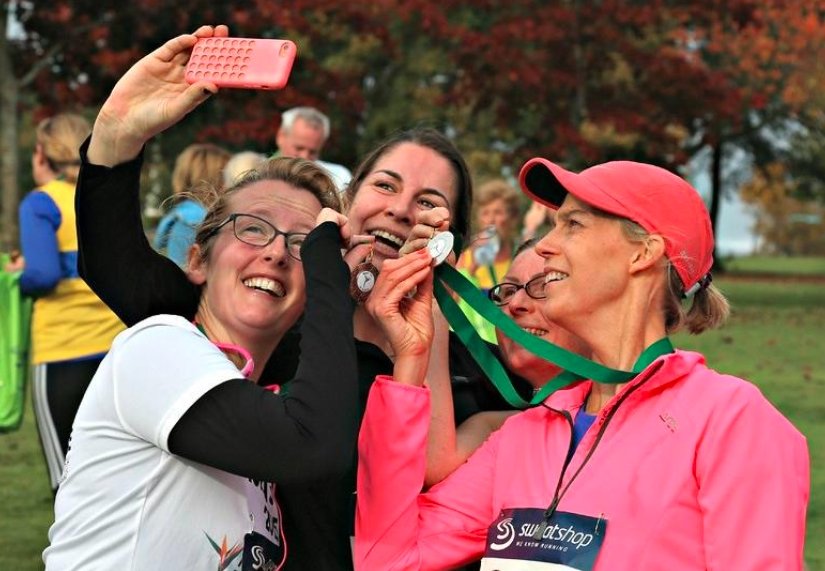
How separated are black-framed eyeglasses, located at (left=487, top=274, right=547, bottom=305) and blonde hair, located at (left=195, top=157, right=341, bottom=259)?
621mm

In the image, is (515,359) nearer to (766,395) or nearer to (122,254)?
(122,254)

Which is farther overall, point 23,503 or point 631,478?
point 23,503

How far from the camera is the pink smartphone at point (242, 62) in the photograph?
303 cm

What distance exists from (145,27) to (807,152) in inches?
1252

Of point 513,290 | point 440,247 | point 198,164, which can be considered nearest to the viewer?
point 440,247

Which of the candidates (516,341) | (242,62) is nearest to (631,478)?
(516,341)

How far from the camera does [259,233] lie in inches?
135

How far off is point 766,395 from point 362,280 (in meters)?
10.6

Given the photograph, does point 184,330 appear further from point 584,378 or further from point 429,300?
point 584,378

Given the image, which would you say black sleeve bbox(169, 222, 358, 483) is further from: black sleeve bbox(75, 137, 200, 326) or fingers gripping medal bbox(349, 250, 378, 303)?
black sleeve bbox(75, 137, 200, 326)

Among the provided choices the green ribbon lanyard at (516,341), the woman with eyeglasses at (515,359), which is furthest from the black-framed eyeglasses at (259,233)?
the woman with eyeglasses at (515,359)

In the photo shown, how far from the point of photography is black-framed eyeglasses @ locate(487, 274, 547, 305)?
13.0 feet

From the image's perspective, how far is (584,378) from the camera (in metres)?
3.29

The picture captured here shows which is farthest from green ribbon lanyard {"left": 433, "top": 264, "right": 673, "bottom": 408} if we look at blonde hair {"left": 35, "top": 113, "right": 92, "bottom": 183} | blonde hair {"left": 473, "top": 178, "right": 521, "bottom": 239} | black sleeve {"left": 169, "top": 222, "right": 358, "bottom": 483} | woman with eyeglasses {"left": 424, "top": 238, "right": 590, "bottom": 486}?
blonde hair {"left": 473, "top": 178, "right": 521, "bottom": 239}
